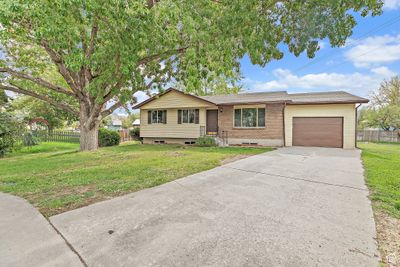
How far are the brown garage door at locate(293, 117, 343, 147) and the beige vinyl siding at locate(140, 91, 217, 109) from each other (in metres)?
6.01

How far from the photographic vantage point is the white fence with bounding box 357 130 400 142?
876 inches

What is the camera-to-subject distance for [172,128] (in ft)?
53.1

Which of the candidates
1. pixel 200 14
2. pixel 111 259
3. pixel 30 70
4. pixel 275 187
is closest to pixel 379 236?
pixel 275 187

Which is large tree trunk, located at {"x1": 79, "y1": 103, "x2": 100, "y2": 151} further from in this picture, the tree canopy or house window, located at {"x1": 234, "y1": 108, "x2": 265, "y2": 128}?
house window, located at {"x1": 234, "y1": 108, "x2": 265, "y2": 128}

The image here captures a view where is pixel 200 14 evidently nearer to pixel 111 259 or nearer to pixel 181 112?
pixel 111 259

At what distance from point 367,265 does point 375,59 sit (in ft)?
80.7

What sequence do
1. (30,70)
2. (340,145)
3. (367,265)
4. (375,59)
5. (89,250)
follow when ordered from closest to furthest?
(367,265)
(89,250)
(30,70)
(340,145)
(375,59)

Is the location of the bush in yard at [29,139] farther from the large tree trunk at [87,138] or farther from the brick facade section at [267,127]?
the brick facade section at [267,127]

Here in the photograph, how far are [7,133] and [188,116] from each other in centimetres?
1055

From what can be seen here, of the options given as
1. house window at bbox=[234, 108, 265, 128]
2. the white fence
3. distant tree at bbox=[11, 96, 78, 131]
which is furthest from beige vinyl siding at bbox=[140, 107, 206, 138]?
the white fence

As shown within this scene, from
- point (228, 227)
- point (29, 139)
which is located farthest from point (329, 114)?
point (29, 139)

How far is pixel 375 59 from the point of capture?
19.6 metres

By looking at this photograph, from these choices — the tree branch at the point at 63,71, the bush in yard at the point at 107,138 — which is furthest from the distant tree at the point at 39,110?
the tree branch at the point at 63,71

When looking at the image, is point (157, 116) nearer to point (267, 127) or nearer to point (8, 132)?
point (267, 127)
